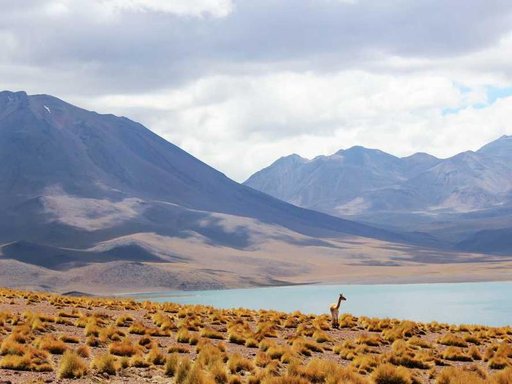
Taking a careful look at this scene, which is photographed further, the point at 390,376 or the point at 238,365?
the point at 238,365

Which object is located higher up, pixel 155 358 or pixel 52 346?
pixel 52 346

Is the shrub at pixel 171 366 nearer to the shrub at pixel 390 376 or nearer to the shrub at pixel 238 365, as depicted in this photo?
the shrub at pixel 238 365

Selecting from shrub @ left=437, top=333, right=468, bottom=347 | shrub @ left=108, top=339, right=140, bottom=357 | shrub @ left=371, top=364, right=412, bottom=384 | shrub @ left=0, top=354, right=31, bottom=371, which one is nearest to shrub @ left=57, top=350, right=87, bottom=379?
shrub @ left=0, top=354, right=31, bottom=371

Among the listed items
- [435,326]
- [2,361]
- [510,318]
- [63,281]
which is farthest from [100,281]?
[2,361]

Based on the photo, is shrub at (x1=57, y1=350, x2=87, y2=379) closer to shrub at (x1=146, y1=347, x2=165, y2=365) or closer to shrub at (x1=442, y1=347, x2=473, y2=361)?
shrub at (x1=146, y1=347, x2=165, y2=365)

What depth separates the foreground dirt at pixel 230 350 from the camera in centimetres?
1645

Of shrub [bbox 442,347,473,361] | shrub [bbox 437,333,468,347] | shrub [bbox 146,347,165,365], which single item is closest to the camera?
shrub [bbox 146,347,165,365]

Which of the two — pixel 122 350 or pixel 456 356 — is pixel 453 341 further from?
pixel 122 350

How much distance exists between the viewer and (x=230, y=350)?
21562 millimetres

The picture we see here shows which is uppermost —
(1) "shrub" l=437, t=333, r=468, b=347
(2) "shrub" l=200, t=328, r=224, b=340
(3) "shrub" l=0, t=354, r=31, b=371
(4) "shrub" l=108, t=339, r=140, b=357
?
(1) "shrub" l=437, t=333, r=468, b=347

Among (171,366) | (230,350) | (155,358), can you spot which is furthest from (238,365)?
(230,350)

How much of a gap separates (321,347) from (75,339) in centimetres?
719

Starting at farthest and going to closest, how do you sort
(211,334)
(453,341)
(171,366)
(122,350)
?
(453,341)
(211,334)
(122,350)
(171,366)

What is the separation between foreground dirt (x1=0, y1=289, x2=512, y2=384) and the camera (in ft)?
54.0
